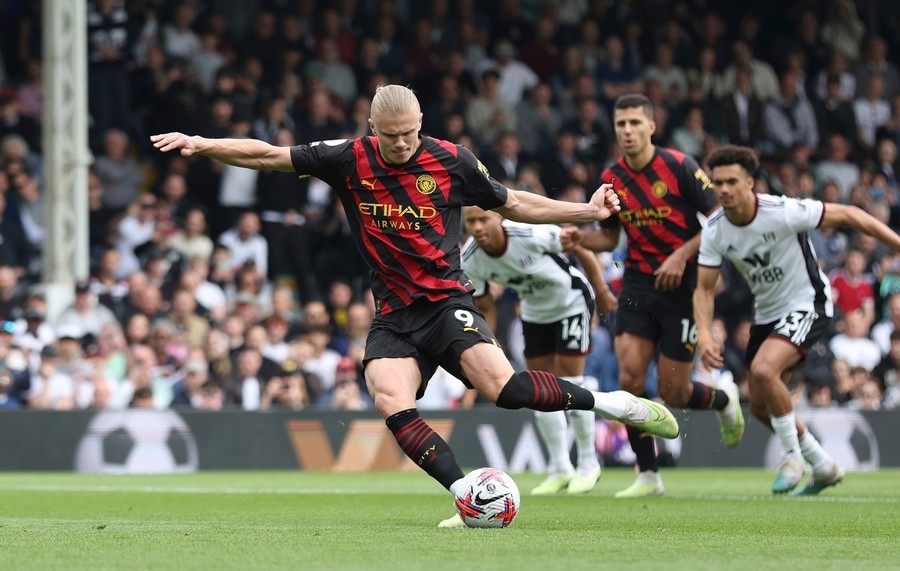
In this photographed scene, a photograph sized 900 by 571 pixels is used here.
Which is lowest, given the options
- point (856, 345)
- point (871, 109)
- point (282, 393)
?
point (282, 393)

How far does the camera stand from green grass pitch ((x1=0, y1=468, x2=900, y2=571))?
6117 mm

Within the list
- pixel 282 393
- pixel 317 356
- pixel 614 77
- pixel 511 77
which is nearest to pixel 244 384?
pixel 282 393

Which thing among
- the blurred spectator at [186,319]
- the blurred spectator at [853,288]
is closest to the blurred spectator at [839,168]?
the blurred spectator at [853,288]

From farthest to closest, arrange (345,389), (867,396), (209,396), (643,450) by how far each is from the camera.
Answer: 1. (867,396)
2. (345,389)
3. (209,396)
4. (643,450)

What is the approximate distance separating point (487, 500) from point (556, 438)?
13.6 ft

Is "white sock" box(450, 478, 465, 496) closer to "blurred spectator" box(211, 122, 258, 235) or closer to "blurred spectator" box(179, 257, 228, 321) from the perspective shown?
"blurred spectator" box(179, 257, 228, 321)

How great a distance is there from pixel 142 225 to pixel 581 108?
621 centimetres

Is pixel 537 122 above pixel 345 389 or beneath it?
above

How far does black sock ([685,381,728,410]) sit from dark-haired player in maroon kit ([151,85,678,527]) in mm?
2713

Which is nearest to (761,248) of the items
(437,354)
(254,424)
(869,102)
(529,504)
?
(529,504)

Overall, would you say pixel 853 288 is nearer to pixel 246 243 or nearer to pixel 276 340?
pixel 276 340

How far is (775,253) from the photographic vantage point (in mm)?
10414

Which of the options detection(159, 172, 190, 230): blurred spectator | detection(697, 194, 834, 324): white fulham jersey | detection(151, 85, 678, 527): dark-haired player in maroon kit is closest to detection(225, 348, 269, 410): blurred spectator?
detection(159, 172, 190, 230): blurred spectator

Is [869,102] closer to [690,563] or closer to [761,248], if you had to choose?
[761,248]
